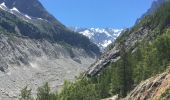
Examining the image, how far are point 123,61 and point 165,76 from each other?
3978cm

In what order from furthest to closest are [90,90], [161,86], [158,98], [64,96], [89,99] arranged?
[64,96] < [90,90] < [89,99] < [161,86] < [158,98]

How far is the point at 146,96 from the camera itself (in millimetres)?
52531

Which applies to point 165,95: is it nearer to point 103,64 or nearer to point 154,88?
point 154,88

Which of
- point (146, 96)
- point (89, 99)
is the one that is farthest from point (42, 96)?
point (146, 96)

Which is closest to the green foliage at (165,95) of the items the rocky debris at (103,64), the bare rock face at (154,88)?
the bare rock face at (154,88)

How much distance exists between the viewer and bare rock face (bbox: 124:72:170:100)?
1903 inches

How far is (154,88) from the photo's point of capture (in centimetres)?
5194

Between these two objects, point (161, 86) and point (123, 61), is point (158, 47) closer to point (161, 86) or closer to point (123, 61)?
point (123, 61)

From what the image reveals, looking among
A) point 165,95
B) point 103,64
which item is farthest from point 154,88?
point 103,64

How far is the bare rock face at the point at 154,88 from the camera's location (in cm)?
4834

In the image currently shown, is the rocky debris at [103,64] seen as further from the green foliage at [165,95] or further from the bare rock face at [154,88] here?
the green foliage at [165,95]

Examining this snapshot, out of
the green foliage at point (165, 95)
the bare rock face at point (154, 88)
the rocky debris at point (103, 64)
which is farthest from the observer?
the rocky debris at point (103, 64)

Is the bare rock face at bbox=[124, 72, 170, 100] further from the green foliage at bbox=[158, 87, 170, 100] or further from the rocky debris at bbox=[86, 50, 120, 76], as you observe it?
the rocky debris at bbox=[86, 50, 120, 76]

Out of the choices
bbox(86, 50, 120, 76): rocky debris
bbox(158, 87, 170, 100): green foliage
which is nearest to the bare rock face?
bbox(158, 87, 170, 100): green foliage
